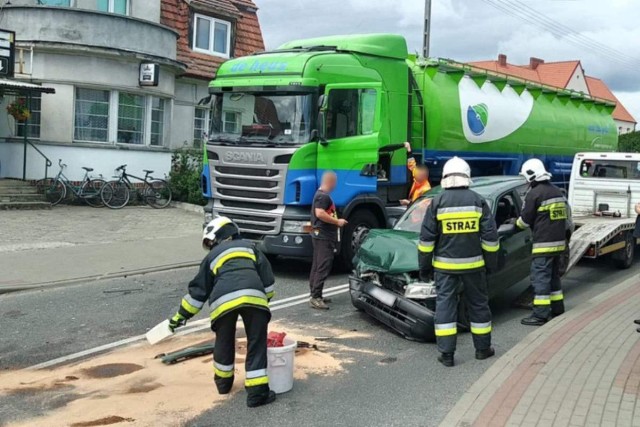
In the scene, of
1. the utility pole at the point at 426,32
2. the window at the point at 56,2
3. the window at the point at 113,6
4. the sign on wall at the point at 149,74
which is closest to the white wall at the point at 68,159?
the sign on wall at the point at 149,74

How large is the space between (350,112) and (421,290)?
4.11 meters

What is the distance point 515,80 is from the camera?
46.8 feet

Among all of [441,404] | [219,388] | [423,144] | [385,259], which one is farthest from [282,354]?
[423,144]

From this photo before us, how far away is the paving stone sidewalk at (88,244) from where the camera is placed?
9.91 metres

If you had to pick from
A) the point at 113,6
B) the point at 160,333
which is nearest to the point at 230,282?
the point at 160,333

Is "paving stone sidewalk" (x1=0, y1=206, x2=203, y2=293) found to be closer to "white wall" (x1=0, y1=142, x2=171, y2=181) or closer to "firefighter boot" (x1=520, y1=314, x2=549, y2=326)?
"white wall" (x1=0, y1=142, x2=171, y2=181)

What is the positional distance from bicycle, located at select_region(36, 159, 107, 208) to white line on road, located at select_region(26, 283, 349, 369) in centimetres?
995

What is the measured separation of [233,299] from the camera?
4773mm

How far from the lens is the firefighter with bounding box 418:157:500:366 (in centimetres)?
589

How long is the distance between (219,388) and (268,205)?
15.9 feet

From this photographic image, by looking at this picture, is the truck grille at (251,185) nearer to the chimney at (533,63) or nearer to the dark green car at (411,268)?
the dark green car at (411,268)

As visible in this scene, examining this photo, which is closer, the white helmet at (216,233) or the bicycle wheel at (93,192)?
the white helmet at (216,233)

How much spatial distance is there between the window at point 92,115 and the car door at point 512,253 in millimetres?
12873

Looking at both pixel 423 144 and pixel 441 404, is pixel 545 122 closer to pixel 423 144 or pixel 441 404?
pixel 423 144
